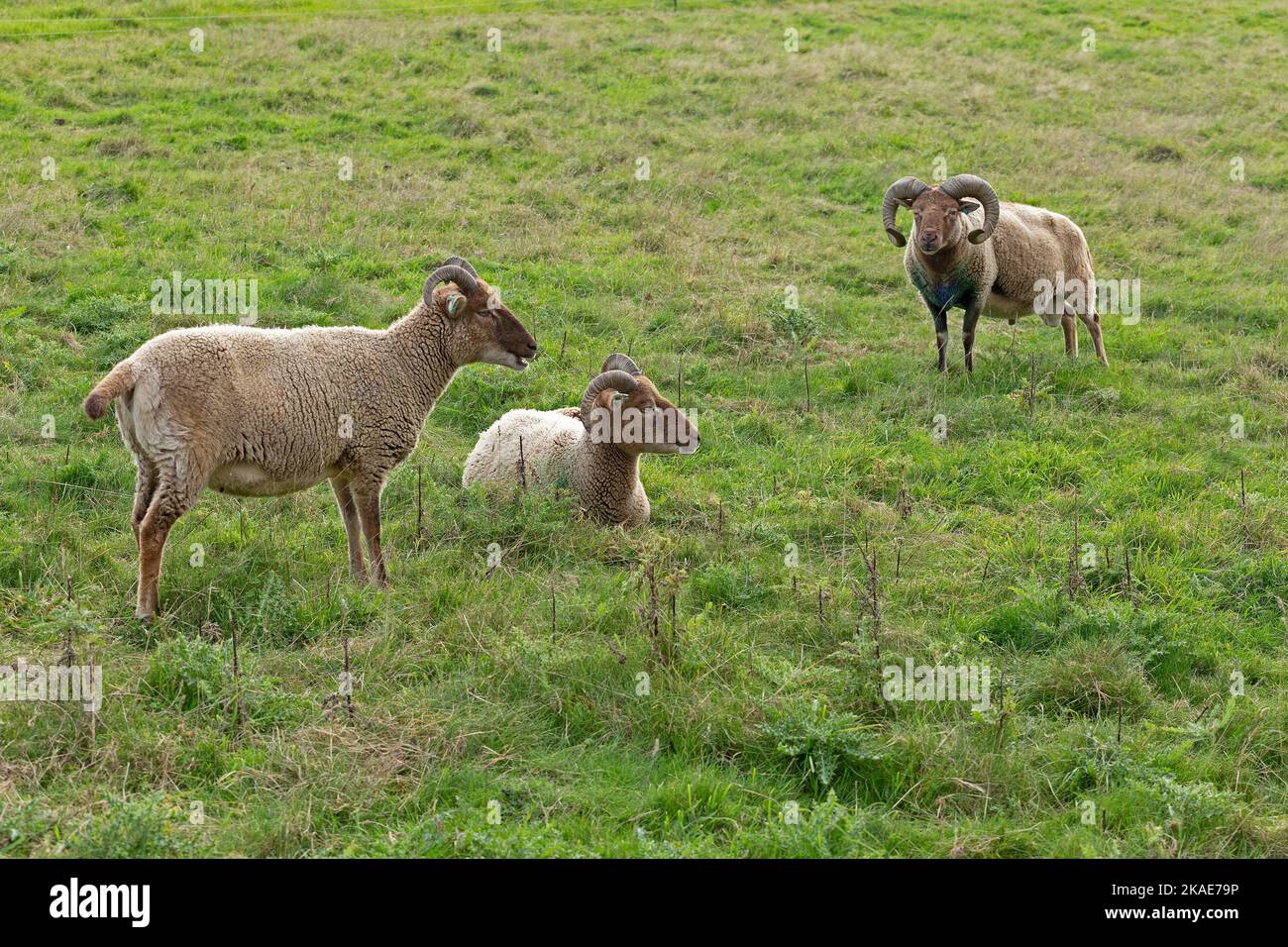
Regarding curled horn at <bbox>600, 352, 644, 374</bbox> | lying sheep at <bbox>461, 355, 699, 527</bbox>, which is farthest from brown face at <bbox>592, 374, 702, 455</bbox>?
curled horn at <bbox>600, 352, 644, 374</bbox>

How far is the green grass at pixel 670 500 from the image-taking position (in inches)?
219

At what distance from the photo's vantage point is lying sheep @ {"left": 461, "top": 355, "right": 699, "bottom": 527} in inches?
368

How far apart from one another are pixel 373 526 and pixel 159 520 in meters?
1.41

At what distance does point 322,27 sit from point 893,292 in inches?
558

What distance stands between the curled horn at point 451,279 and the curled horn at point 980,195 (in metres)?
5.95

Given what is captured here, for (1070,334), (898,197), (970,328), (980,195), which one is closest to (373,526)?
(970,328)

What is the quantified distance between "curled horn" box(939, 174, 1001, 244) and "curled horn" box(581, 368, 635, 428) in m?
5.02

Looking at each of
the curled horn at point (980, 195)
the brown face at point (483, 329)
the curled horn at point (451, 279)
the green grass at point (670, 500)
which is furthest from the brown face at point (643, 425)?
the curled horn at point (980, 195)

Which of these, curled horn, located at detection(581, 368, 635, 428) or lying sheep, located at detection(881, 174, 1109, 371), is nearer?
curled horn, located at detection(581, 368, 635, 428)

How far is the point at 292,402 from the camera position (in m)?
7.87

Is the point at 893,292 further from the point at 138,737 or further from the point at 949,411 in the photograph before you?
the point at 138,737

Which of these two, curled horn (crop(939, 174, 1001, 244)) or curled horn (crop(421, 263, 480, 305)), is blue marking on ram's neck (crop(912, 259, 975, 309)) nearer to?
curled horn (crop(939, 174, 1001, 244))

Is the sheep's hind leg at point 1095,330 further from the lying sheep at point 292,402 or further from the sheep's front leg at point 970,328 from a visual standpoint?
the lying sheep at point 292,402

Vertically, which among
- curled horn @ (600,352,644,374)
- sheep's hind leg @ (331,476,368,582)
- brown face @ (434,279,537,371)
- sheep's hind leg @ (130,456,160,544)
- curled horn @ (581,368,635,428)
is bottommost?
sheep's hind leg @ (331,476,368,582)
